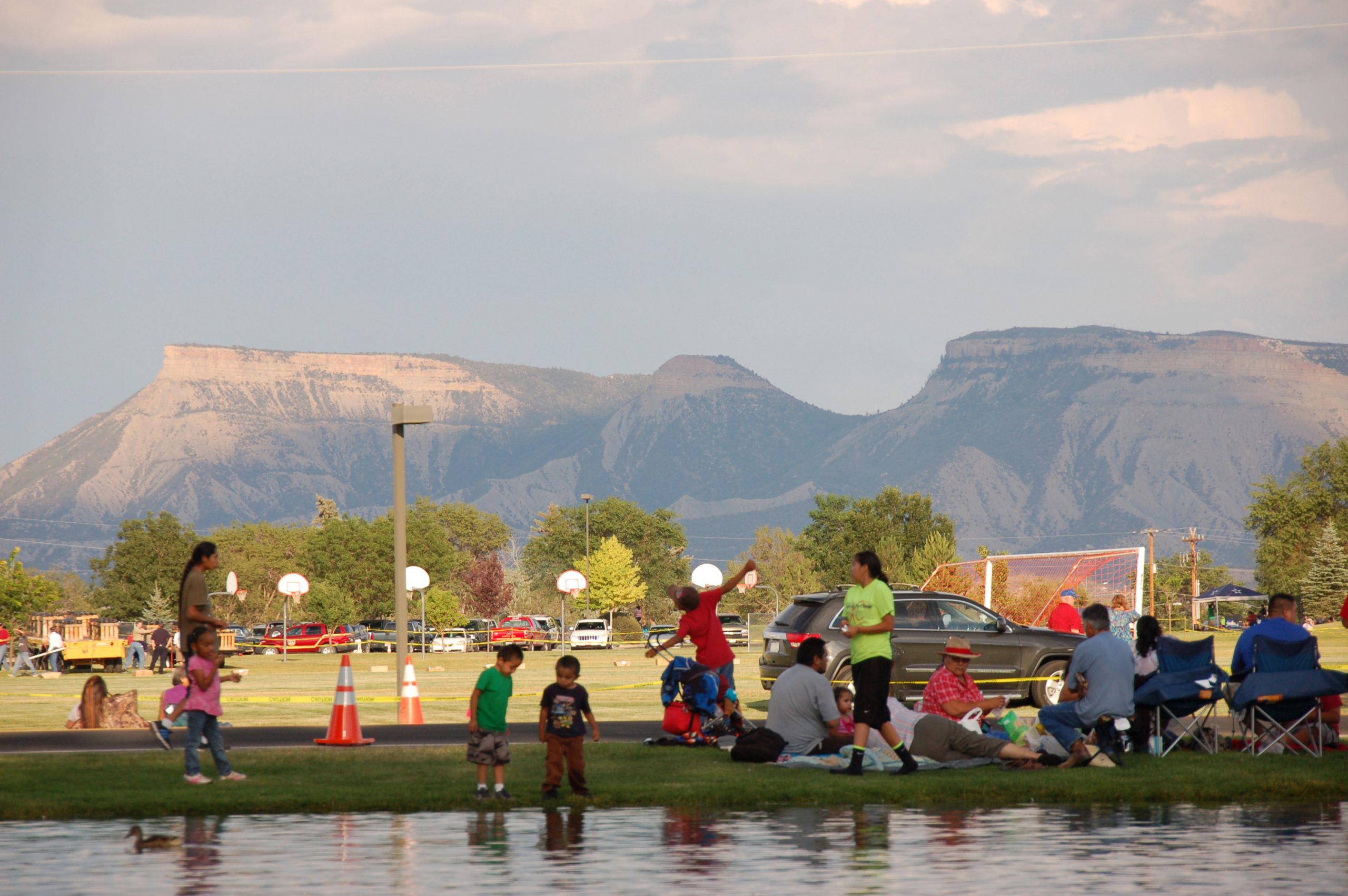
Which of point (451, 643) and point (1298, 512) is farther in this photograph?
point (1298, 512)

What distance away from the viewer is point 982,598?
43.3 metres

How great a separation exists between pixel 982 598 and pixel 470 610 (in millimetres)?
89959

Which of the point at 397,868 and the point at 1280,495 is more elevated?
the point at 1280,495

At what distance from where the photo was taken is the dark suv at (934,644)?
838 inches

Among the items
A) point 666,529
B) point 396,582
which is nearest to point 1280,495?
point 666,529

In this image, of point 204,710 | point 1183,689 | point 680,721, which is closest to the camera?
point 204,710

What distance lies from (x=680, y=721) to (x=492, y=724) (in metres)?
4.33

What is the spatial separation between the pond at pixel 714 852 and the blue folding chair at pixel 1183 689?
3.39 meters

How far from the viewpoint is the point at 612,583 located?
106 metres

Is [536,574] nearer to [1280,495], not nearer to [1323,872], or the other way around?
[1280,495]

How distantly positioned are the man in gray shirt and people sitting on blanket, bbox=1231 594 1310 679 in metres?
3.79

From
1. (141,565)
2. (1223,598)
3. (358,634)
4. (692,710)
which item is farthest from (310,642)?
(1223,598)

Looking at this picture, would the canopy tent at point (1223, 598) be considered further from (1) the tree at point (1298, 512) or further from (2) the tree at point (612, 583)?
(2) the tree at point (612, 583)

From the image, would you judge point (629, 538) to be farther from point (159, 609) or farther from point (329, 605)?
point (159, 609)
